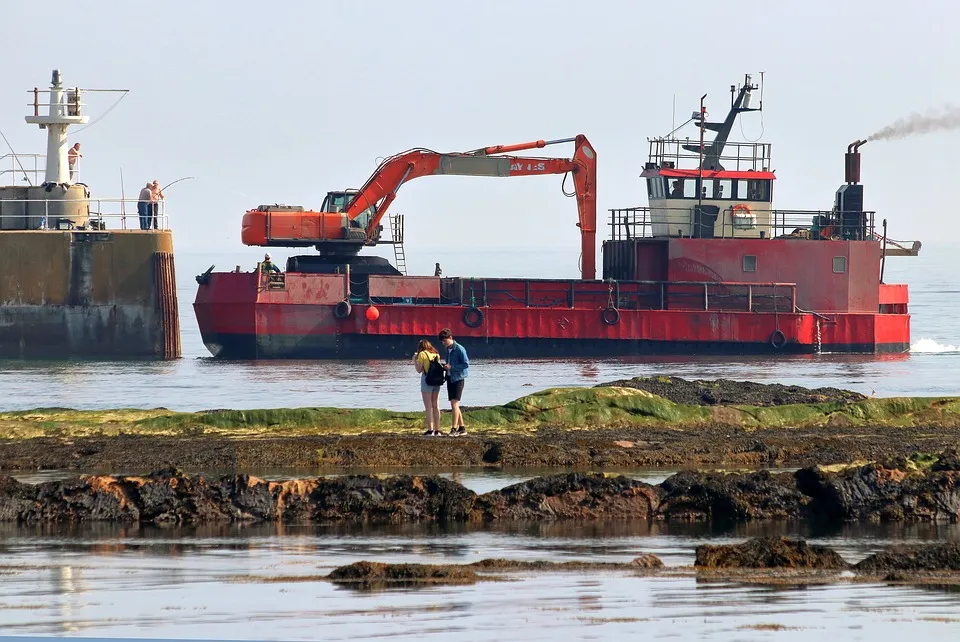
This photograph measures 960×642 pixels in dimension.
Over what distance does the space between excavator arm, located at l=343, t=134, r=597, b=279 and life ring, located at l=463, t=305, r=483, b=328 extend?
→ 9.73ft

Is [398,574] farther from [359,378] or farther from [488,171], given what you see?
[488,171]

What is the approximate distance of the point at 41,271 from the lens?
1268 inches

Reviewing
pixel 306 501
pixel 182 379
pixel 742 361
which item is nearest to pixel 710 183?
pixel 742 361

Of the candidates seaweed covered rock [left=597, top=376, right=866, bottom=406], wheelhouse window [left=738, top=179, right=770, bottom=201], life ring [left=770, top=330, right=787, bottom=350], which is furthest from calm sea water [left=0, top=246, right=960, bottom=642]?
wheelhouse window [left=738, top=179, right=770, bottom=201]

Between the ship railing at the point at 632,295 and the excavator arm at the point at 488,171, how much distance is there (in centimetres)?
192

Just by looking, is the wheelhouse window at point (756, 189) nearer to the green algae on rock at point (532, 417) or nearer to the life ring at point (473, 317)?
the life ring at point (473, 317)

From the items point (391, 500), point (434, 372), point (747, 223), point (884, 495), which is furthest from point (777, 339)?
point (391, 500)

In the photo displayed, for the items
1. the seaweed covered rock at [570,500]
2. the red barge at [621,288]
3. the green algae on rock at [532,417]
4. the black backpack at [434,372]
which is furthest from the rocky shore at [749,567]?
the red barge at [621,288]

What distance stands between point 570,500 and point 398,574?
8.85ft

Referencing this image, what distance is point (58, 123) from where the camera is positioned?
34281 mm

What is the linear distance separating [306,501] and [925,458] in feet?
15.5

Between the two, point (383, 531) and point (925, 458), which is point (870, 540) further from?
point (383, 531)

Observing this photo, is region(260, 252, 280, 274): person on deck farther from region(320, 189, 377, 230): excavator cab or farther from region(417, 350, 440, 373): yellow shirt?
region(417, 350, 440, 373): yellow shirt

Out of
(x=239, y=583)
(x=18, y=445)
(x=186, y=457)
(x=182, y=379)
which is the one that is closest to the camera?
(x=239, y=583)
